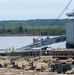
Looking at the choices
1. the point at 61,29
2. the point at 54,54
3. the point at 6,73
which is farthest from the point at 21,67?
the point at 61,29

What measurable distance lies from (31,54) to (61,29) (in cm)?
3622

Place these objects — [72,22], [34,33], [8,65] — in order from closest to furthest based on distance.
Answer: [8,65]
[72,22]
[34,33]

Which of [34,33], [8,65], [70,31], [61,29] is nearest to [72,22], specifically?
[70,31]

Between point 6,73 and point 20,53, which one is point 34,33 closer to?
point 20,53

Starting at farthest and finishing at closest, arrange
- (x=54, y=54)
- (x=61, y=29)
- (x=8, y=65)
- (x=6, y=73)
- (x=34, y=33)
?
(x=34, y=33), (x=61, y=29), (x=54, y=54), (x=8, y=65), (x=6, y=73)

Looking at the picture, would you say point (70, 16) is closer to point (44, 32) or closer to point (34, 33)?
point (44, 32)

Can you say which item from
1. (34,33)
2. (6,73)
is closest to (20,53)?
(6,73)

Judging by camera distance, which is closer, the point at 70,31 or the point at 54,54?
the point at 54,54

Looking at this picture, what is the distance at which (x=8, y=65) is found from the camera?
22.6 m

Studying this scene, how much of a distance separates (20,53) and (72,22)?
653cm

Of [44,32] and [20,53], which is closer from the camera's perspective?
[20,53]

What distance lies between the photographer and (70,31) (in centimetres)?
3497

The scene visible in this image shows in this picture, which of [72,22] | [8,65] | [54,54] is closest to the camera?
[8,65]

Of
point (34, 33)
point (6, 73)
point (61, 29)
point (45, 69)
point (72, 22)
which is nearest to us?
point (6, 73)
